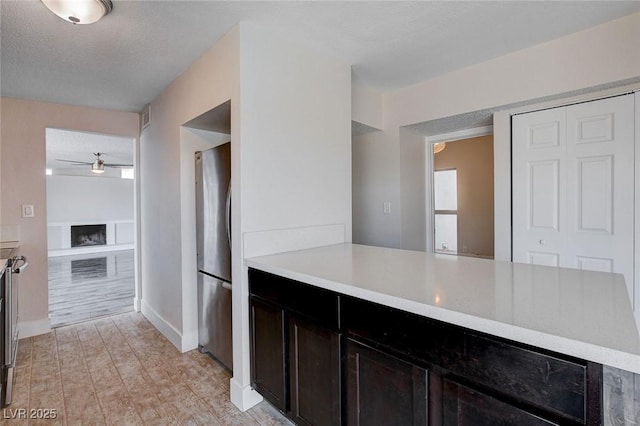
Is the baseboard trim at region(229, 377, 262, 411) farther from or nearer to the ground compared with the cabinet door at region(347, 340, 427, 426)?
nearer to the ground

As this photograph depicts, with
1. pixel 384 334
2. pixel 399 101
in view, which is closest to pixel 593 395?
pixel 384 334

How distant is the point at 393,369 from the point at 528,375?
45 centimetres

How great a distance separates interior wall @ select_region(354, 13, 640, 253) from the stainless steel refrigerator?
1.70 meters

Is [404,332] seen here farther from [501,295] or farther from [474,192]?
[474,192]

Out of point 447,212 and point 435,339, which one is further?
point 447,212

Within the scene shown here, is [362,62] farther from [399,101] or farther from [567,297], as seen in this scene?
[567,297]

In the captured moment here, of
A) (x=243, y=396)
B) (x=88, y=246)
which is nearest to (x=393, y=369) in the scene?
(x=243, y=396)

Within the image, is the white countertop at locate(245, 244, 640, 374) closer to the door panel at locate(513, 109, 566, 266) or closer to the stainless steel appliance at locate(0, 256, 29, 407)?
the door panel at locate(513, 109, 566, 266)

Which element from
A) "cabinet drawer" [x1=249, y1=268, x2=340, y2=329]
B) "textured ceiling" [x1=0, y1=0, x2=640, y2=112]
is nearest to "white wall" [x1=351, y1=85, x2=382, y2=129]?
"textured ceiling" [x1=0, y1=0, x2=640, y2=112]

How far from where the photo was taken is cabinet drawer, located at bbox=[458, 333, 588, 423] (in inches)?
31.4

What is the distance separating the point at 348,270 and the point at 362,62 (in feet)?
5.72

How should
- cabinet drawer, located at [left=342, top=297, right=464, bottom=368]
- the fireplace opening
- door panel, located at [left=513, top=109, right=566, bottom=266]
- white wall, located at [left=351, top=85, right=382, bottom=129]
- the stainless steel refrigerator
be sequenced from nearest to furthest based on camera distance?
cabinet drawer, located at [left=342, top=297, right=464, bottom=368], the stainless steel refrigerator, door panel, located at [left=513, top=109, right=566, bottom=266], white wall, located at [left=351, top=85, right=382, bottom=129], the fireplace opening

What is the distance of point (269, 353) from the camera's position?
69.8 inches

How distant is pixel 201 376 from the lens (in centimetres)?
230
